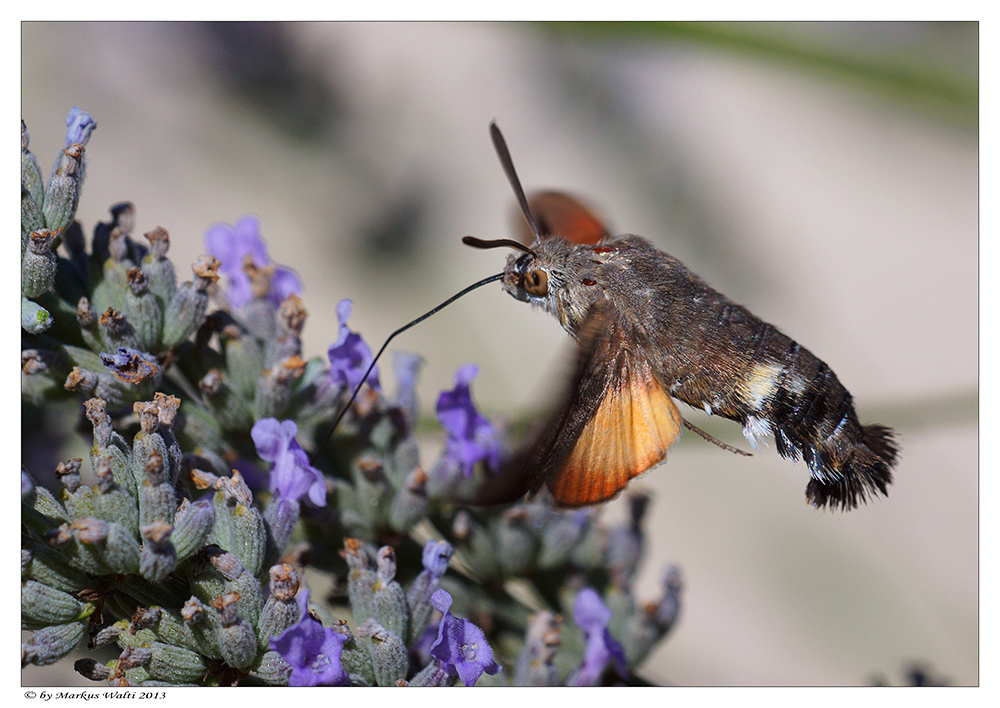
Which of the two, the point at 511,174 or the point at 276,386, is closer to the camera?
the point at 276,386

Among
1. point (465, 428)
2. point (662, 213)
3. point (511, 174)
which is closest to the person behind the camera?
point (511, 174)

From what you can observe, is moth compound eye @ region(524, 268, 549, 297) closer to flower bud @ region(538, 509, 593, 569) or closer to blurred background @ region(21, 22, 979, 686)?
flower bud @ region(538, 509, 593, 569)

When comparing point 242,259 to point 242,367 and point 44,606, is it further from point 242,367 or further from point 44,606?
point 44,606

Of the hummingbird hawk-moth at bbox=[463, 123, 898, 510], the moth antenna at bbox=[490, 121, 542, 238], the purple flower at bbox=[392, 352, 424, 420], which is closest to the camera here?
the hummingbird hawk-moth at bbox=[463, 123, 898, 510]

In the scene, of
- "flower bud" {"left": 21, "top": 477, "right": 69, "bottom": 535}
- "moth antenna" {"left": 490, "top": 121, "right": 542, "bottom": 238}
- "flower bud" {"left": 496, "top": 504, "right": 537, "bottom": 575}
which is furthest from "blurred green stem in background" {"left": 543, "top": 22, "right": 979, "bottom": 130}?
"flower bud" {"left": 21, "top": 477, "right": 69, "bottom": 535}

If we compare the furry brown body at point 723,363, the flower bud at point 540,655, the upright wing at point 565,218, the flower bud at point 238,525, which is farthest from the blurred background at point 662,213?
the flower bud at point 238,525

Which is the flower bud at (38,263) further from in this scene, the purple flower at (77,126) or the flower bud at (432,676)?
the flower bud at (432,676)

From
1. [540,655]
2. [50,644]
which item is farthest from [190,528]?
[540,655]
